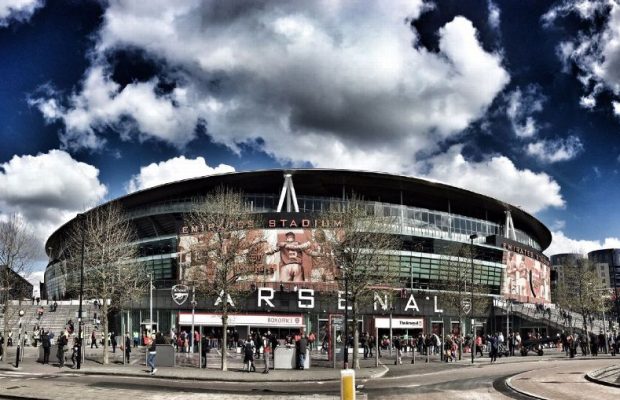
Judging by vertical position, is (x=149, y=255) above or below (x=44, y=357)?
above

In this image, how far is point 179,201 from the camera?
262 feet

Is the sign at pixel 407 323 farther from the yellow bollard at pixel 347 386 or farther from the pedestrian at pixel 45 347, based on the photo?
the yellow bollard at pixel 347 386

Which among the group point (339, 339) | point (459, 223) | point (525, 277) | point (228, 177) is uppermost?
point (228, 177)

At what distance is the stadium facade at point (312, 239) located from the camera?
58.1 metres

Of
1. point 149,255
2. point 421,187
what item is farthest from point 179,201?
point 421,187

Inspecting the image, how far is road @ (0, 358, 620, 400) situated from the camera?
1956 centimetres

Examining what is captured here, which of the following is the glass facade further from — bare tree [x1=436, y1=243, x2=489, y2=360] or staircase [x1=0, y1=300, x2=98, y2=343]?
staircase [x1=0, y1=300, x2=98, y2=343]

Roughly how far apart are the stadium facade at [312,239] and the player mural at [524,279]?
151 millimetres

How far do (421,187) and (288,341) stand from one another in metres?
34.4

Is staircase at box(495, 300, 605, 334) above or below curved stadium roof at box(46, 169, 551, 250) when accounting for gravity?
below

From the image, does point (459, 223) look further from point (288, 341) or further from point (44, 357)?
point (44, 357)

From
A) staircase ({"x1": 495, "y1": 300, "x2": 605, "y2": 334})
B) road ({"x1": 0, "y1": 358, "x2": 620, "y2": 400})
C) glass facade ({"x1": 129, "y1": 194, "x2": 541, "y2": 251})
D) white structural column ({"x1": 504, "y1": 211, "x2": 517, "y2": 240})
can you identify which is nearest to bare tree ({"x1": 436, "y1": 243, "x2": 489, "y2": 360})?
staircase ({"x1": 495, "y1": 300, "x2": 605, "y2": 334})

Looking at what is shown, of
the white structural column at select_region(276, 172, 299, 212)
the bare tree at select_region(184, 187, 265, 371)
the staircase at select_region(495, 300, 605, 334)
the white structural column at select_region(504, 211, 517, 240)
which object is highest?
the white structural column at select_region(276, 172, 299, 212)

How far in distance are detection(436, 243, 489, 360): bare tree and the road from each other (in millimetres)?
18809
